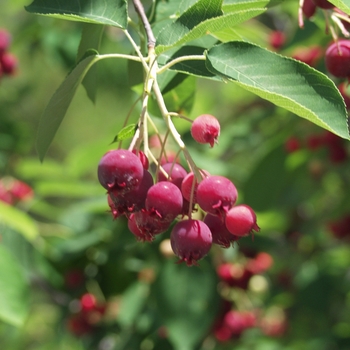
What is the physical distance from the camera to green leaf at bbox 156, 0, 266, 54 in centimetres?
73

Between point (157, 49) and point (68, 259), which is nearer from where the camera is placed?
point (157, 49)

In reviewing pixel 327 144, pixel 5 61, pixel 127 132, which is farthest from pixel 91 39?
pixel 327 144

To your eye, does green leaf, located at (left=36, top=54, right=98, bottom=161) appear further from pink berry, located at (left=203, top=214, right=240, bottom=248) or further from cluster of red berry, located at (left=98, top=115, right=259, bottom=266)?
pink berry, located at (left=203, top=214, right=240, bottom=248)

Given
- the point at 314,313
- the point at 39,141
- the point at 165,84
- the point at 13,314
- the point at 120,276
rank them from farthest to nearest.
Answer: the point at 314,313, the point at 120,276, the point at 13,314, the point at 165,84, the point at 39,141

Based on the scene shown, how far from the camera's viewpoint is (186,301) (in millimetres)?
1634

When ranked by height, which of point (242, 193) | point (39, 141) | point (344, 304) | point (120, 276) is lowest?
point (344, 304)

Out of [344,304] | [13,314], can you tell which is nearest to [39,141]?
[13,314]

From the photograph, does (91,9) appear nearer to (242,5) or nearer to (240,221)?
(242,5)

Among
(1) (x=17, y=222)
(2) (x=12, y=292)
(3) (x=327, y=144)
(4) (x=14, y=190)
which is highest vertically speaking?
(3) (x=327, y=144)

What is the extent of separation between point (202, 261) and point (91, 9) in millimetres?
1088

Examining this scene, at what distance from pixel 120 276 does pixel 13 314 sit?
1.96 feet

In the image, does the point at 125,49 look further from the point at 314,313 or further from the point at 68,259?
the point at 314,313

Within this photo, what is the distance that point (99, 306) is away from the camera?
1.93 metres

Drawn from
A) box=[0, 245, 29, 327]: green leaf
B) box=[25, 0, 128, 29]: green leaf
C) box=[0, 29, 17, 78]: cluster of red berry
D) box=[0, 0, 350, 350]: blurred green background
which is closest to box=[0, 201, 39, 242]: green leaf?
box=[0, 0, 350, 350]: blurred green background
